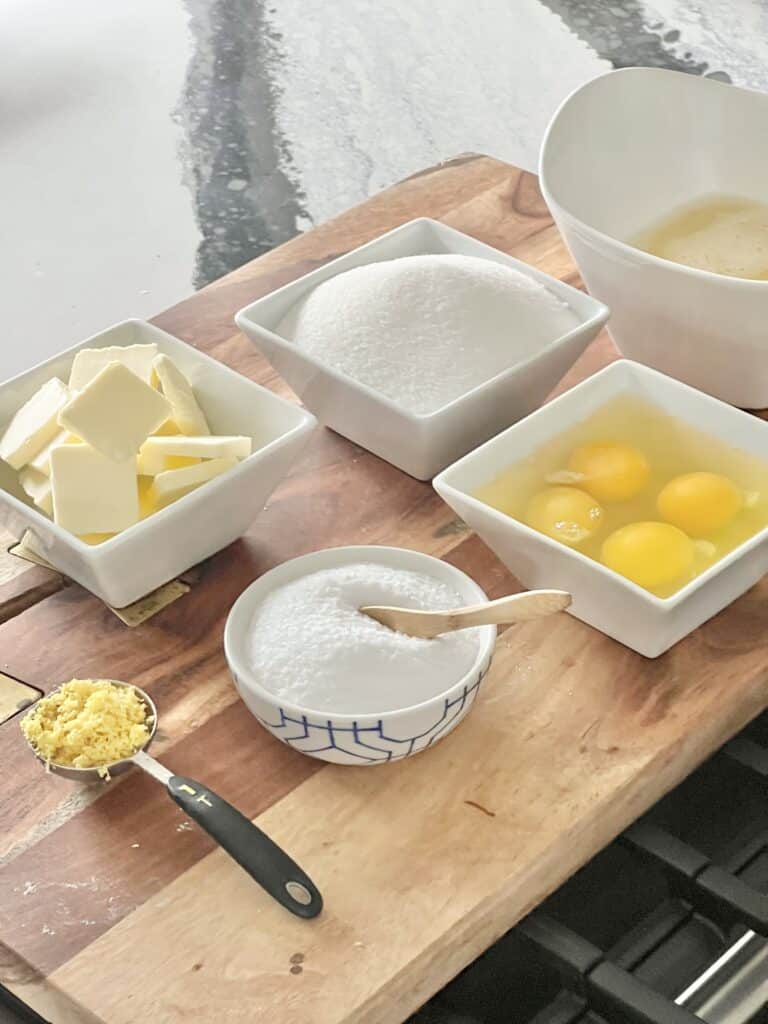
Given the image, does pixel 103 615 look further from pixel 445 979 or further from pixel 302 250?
pixel 302 250

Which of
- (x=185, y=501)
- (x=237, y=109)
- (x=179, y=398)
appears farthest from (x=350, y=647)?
(x=237, y=109)

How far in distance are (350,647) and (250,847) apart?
Result: 145 millimetres

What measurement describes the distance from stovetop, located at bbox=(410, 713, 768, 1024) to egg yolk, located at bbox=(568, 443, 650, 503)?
0.20 metres

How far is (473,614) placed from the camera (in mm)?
953

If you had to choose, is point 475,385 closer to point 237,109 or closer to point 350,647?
point 350,647

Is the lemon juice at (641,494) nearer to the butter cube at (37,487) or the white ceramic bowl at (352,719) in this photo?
the white ceramic bowl at (352,719)

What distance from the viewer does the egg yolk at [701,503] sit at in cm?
107

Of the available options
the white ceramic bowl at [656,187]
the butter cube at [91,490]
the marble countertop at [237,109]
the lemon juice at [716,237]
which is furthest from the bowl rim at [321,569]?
the marble countertop at [237,109]

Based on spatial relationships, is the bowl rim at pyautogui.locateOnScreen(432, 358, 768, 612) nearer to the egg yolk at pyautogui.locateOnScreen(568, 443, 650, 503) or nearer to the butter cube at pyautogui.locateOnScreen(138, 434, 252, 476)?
the egg yolk at pyautogui.locateOnScreen(568, 443, 650, 503)

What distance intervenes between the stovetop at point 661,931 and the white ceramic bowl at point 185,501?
14.2 inches

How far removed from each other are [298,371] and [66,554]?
0.26 meters

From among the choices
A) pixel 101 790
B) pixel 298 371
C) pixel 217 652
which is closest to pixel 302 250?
pixel 298 371

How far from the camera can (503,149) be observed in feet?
8.57

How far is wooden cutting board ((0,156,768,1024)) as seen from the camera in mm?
845
